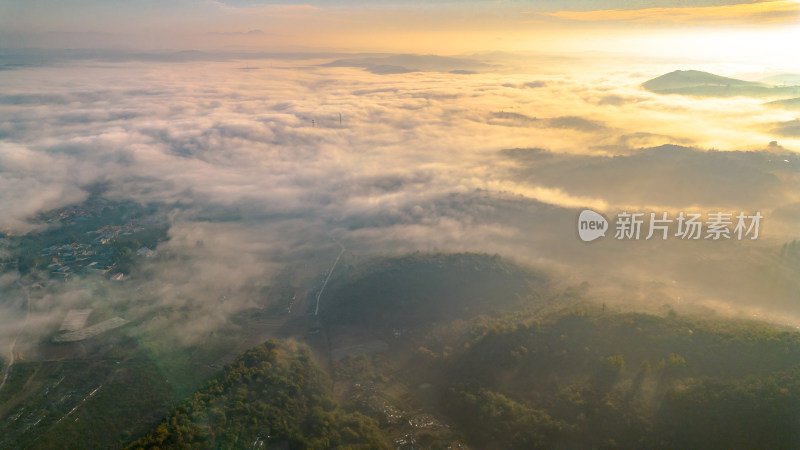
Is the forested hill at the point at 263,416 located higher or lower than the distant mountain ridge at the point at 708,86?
lower

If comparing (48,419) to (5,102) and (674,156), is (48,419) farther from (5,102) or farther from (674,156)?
(5,102)

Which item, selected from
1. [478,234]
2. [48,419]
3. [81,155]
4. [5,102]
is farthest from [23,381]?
[5,102]

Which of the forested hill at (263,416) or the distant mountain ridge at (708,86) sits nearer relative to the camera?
the forested hill at (263,416)

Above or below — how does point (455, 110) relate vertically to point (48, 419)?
above

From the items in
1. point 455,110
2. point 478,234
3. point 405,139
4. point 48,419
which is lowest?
point 48,419

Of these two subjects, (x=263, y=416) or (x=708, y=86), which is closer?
(x=263, y=416)

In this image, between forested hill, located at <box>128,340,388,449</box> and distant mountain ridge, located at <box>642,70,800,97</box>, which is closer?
forested hill, located at <box>128,340,388,449</box>

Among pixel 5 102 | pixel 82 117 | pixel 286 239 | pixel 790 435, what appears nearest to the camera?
pixel 790 435

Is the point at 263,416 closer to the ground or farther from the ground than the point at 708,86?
closer to the ground
